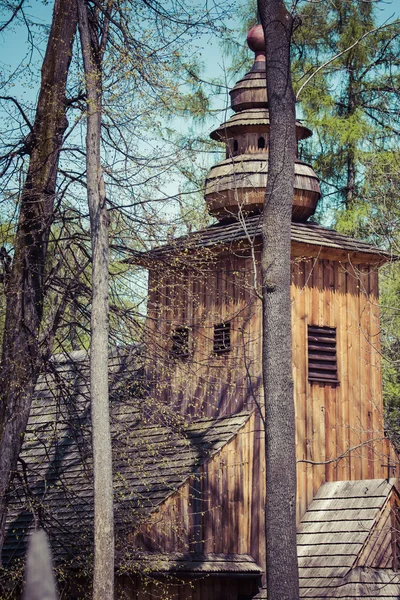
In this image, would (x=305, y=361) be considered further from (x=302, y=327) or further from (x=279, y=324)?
(x=279, y=324)

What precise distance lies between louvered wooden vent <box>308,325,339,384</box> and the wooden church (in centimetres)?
3

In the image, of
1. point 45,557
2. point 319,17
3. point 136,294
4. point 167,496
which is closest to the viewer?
point 45,557

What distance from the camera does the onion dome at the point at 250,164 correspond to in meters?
17.0

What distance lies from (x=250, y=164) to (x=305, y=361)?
3898 mm

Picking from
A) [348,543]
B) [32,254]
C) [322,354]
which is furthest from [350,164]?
[32,254]

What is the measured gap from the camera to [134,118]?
11430mm

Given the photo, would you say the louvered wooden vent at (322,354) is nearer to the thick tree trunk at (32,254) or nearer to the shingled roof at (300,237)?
the shingled roof at (300,237)

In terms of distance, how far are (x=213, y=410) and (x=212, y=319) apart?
5.45ft

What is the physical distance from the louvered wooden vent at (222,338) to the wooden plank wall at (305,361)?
140mm

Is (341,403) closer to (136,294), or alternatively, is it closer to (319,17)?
(136,294)

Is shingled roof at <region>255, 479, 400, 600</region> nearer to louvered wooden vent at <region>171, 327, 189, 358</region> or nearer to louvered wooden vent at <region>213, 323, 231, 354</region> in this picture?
louvered wooden vent at <region>213, 323, 231, 354</region>

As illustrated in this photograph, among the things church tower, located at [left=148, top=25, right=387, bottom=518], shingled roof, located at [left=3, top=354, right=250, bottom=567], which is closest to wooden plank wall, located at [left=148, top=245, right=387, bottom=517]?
church tower, located at [left=148, top=25, right=387, bottom=518]

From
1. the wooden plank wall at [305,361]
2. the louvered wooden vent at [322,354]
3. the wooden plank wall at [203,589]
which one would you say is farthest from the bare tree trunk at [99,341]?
the louvered wooden vent at [322,354]

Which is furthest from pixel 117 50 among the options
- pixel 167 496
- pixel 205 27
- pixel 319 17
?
pixel 319 17
